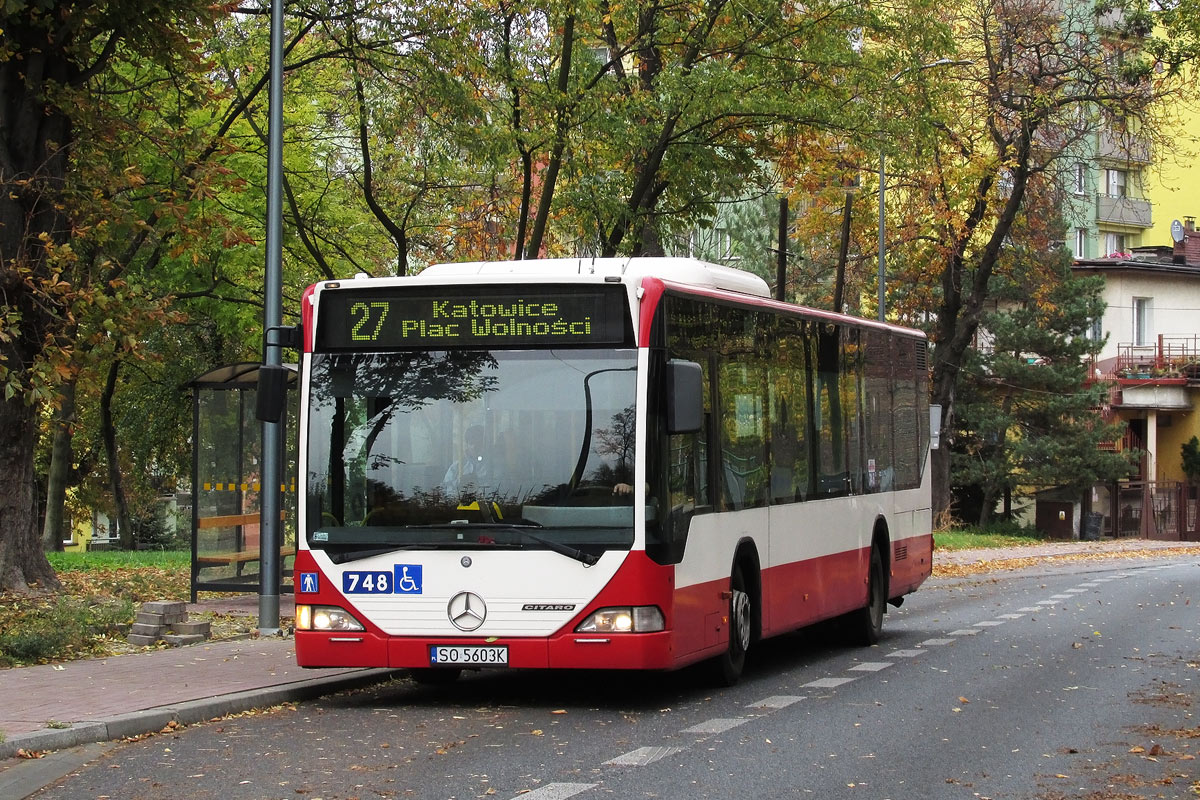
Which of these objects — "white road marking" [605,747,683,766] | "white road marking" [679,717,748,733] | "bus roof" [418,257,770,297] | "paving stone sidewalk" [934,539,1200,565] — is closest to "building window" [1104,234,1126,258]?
"paving stone sidewalk" [934,539,1200,565]

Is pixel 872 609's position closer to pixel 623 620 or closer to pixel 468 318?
pixel 623 620

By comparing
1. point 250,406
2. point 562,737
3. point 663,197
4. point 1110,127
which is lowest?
point 562,737

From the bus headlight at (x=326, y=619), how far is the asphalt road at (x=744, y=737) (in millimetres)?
552

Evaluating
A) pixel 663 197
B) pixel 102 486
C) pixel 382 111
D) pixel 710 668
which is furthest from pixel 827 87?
pixel 102 486

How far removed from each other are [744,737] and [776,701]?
1.99 meters

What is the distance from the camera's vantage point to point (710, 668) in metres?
13.1

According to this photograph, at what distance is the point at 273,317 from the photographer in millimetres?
16469

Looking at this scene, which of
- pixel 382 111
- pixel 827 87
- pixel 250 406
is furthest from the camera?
pixel 827 87

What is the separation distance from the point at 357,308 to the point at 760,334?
11.7 ft

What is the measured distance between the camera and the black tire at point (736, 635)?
13047 millimetres

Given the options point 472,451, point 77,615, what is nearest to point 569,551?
point 472,451

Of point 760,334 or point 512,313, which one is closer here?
point 512,313

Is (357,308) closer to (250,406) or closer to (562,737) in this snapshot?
(562,737)

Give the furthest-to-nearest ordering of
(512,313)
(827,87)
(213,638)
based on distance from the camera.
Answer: (827,87) < (213,638) < (512,313)
